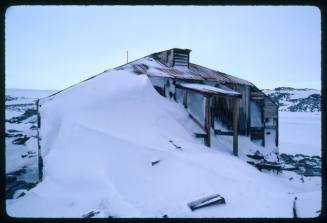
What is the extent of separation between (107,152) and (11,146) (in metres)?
15.0

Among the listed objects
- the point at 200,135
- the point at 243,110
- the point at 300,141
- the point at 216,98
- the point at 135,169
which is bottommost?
the point at 300,141

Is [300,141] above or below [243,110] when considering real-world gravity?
below

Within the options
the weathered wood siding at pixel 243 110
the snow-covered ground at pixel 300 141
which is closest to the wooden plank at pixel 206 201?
the weathered wood siding at pixel 243 110

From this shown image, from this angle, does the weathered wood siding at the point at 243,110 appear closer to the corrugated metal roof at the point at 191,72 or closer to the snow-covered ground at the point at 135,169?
the corrugated metal roof at the point at 191,72

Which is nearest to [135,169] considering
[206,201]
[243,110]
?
[206,201]

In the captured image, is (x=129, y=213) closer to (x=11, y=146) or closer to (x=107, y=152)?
(x=107, y=152)

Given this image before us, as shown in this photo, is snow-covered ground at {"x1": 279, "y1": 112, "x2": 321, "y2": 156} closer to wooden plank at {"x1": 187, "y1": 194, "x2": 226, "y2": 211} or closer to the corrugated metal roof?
the corrugated metal roof

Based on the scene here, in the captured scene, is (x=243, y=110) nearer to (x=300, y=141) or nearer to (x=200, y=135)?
(x=200, y=135)

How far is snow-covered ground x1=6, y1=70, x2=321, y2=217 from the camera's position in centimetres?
683

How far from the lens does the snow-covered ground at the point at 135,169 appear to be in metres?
6.83

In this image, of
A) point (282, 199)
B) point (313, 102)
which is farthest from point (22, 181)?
point (313, 102)

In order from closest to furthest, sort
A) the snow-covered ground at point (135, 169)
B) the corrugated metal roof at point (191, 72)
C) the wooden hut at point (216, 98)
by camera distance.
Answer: the snow-covered ground at point (135, 169)
the wooden hut at point (216, 98)
the corrugated metal roof at point (191, 72)

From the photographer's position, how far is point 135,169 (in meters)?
8.55

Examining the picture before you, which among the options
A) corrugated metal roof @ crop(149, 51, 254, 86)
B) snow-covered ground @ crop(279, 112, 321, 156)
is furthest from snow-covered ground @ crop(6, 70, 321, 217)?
snow-covered ground @ crop(279, 112, 321, 156)
